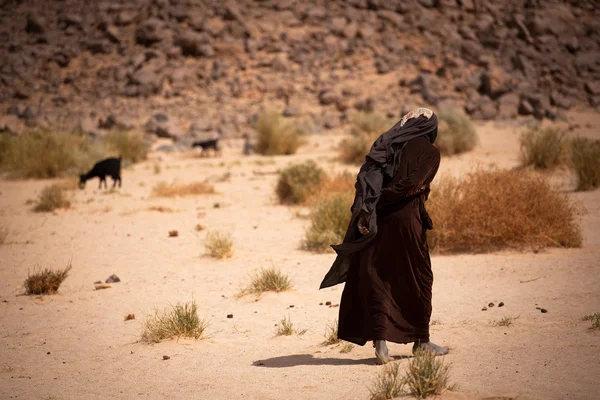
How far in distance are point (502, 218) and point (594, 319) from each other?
3225 mm

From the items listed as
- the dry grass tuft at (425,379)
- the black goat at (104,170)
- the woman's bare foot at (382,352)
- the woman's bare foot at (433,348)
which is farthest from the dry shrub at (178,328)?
the black goat at (104,170)

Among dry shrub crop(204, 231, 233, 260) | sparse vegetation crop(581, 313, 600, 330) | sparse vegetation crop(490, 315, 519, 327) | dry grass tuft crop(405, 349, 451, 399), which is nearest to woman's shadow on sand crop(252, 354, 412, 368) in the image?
dry grass tuft crop(405, 349, 451, 399)

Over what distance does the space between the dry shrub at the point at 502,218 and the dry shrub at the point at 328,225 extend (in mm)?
1328

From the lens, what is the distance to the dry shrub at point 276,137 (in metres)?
23.5

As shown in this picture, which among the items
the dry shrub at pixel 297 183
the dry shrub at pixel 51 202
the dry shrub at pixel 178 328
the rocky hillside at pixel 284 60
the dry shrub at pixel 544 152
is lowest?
the dry shrub at pixel 178 328

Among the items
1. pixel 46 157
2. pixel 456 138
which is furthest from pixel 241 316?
pixel 456 138

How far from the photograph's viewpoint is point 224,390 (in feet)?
17.2

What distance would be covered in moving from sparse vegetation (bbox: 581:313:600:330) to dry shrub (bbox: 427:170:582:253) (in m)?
3.03

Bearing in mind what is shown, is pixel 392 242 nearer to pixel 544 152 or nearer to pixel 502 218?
pixel 502 218

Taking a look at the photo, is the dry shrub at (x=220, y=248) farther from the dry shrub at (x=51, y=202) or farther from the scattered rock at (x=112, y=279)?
the dry shrub at (x=51, y=202)

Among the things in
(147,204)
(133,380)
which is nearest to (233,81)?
(147,204)

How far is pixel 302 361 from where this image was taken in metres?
5.82

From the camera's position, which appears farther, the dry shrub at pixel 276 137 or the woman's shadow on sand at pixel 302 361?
the dry shrub at pixel 276 137

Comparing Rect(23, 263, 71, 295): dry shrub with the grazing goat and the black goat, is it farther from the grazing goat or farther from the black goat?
the grazing goat
